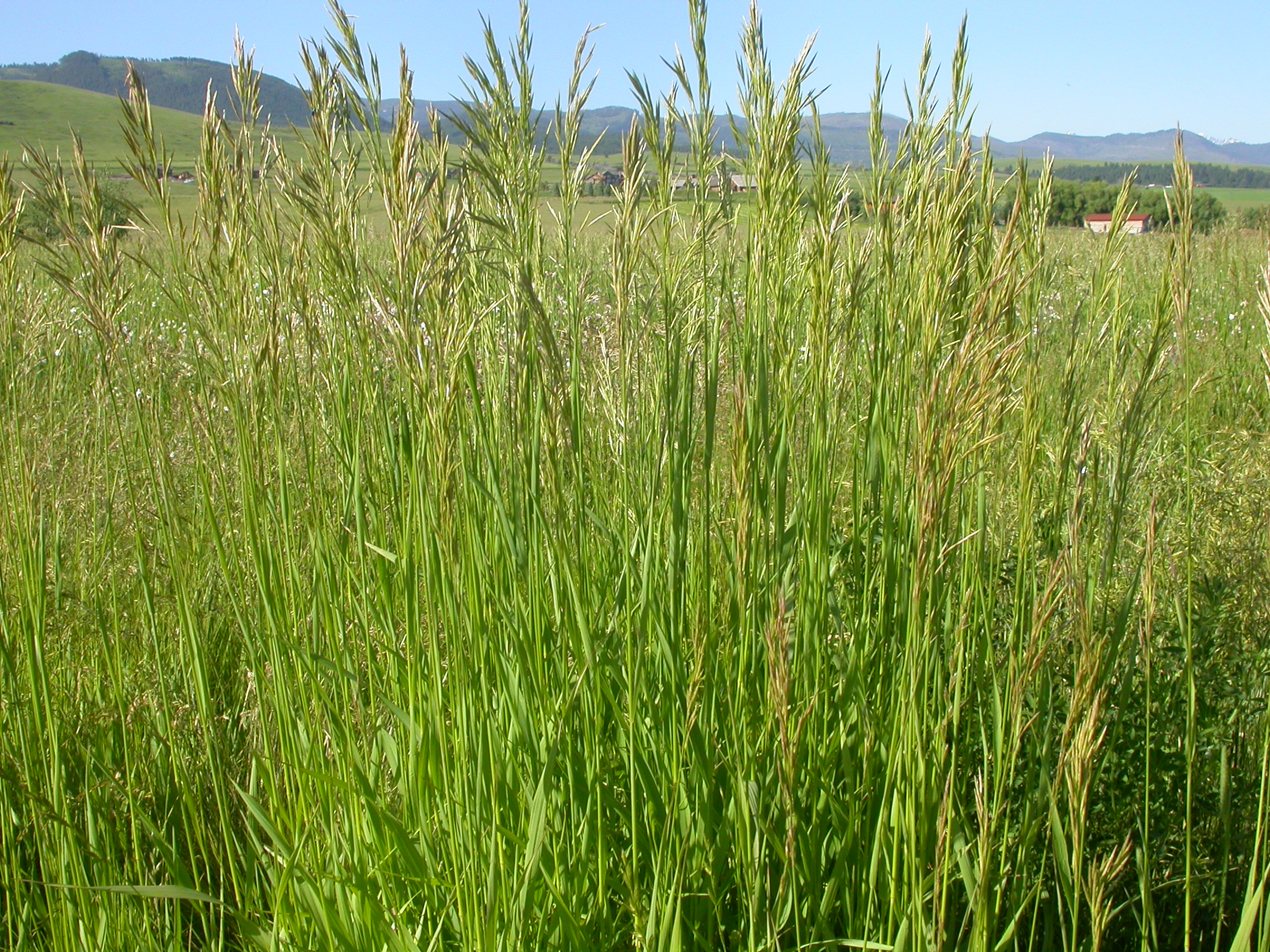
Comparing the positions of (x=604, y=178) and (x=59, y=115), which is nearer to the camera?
(x=604, y=178)

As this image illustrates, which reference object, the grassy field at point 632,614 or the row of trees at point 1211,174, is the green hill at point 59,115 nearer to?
the row of trees at point 1211,174

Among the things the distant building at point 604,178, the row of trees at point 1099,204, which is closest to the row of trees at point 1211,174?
the row of trees at point 1099,204

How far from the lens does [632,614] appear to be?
1476mm

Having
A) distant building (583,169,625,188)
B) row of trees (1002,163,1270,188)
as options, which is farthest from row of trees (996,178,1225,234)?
row of trees (1002,163,1270,188)

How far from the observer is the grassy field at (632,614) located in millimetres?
1051

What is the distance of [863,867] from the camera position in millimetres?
A: 1269

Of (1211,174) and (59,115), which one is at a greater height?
(59,115)

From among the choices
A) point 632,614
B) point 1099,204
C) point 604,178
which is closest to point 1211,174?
point 1099,204

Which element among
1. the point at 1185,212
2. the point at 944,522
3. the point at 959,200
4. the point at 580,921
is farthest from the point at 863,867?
the point at 1185,212

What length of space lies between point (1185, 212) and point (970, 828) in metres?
1.07

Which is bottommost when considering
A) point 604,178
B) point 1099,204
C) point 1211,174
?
point 604,178

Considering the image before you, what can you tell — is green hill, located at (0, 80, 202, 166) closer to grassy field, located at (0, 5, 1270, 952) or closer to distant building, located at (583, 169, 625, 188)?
distant building, located at (583, 169, 625, 188)

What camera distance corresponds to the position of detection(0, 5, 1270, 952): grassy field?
105cm

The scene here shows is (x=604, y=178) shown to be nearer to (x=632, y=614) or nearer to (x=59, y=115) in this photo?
(x=632, y=614)
